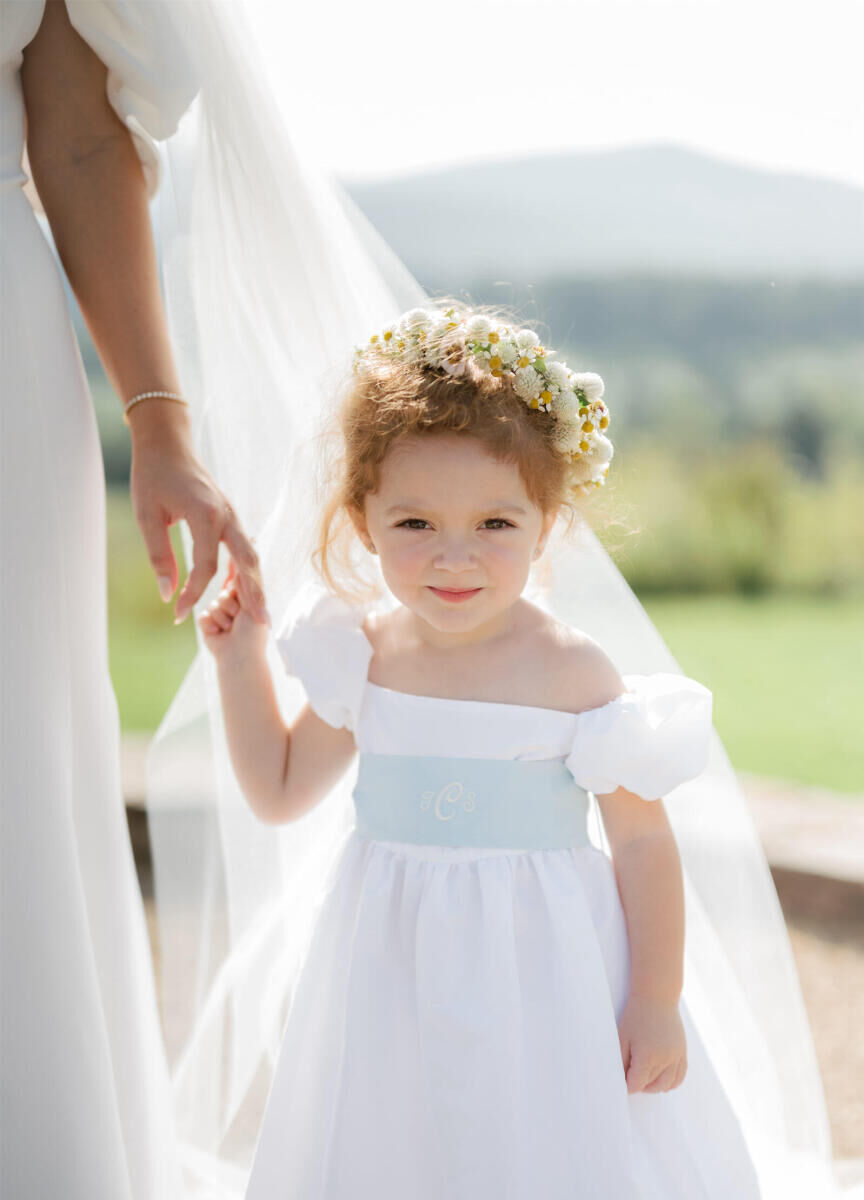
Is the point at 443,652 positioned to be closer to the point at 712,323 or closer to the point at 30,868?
the point at 30,868

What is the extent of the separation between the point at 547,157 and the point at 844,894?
27.2 feet

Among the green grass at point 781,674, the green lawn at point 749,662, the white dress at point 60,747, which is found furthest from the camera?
the green lawn at point 749,662

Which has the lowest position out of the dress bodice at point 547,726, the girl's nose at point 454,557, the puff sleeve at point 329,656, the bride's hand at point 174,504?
the dress bodice at point 547,726

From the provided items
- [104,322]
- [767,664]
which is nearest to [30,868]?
[104,322]

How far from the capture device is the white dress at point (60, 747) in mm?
1323

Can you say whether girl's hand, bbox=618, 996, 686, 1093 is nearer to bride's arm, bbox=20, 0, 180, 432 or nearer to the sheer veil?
the sheer veil

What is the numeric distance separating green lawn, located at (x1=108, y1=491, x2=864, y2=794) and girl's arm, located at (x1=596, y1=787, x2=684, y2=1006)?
17.9 ft

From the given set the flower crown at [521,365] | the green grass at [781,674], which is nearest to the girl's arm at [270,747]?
the flower crown at [521,365]

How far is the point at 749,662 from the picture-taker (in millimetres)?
9562

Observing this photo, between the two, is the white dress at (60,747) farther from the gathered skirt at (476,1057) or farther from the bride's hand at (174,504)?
the gathered skirt at (476,1057)

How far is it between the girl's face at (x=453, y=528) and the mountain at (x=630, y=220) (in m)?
8.91

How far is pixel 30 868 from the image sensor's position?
133 cm

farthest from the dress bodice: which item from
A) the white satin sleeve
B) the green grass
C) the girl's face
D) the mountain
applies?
the mountain

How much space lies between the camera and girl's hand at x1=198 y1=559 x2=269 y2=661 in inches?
63.2
